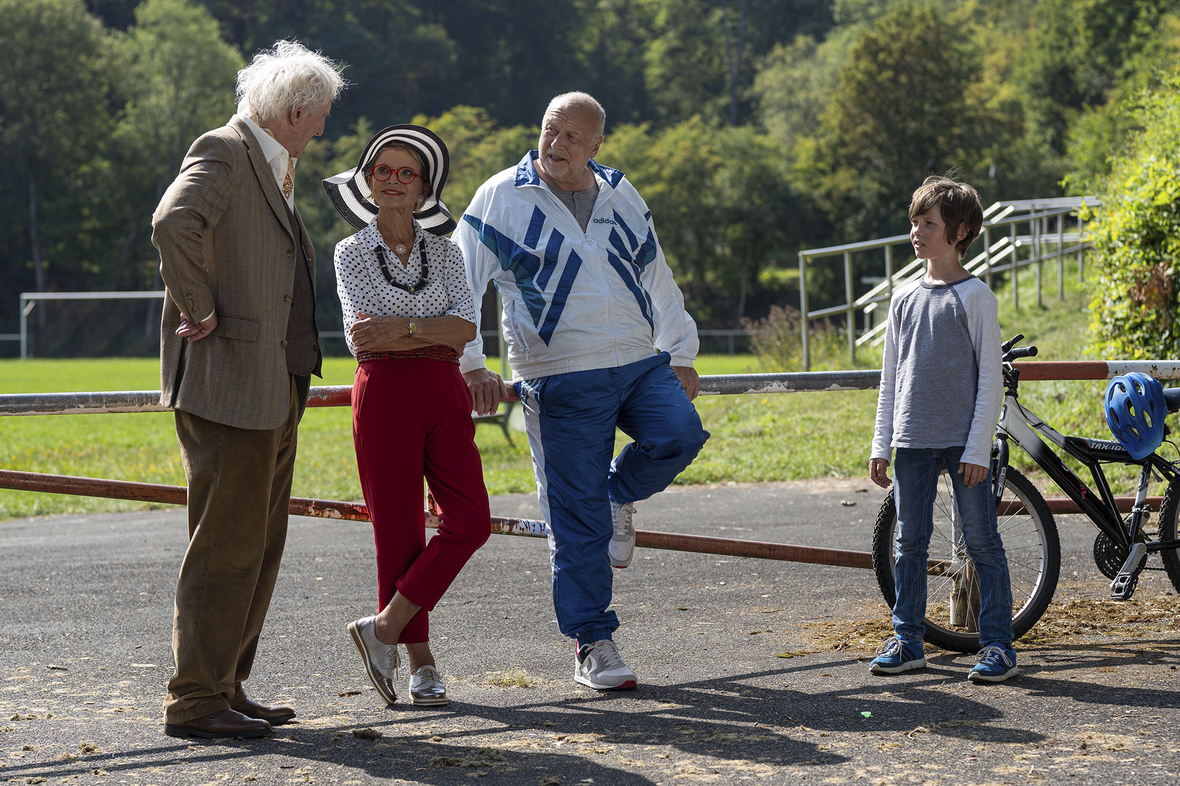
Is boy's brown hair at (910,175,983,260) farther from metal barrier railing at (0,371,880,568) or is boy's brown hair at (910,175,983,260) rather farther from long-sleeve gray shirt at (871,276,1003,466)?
metal barrier railing at (0,371,880,568)

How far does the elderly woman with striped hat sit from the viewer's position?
13.3 ft

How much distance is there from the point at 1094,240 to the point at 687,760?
8646 mm

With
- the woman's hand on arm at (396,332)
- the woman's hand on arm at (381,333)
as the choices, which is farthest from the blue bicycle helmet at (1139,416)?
the woman's hand on arm at (381,333)

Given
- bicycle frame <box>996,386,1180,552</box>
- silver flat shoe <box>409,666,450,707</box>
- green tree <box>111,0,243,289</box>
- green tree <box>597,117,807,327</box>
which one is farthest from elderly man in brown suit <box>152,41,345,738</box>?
green tree <box>111,0,243,289</box>

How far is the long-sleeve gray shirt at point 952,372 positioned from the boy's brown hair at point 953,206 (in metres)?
0.17

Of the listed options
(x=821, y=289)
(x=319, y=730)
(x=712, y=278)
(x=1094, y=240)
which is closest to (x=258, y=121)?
(x=319, y=730)

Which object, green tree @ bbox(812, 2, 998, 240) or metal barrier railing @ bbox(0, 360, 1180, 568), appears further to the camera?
green tree @ bbox(812, 2, 998, 240)

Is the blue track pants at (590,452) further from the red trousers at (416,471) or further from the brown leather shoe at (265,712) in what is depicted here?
the brown leather shoe at (265,712)

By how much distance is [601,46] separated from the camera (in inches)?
3824

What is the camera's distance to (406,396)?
4055mm

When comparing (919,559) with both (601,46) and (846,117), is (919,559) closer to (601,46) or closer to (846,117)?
(846,117)

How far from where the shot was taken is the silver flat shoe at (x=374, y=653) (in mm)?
4121

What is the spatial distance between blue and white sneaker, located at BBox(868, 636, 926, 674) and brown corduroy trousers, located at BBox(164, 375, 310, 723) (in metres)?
2.13

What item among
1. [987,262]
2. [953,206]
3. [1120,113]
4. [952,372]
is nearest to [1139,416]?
[952,372]
